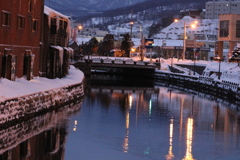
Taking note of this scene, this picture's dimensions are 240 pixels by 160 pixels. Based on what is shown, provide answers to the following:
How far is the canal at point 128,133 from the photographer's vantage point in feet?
85.0

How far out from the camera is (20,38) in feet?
135

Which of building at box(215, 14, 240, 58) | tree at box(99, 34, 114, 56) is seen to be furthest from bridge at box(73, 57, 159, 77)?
tree at box(99, 34, 114, 56)

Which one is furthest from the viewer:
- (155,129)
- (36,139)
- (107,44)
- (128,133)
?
(107,44)

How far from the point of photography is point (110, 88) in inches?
2724

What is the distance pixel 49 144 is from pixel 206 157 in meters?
8.32

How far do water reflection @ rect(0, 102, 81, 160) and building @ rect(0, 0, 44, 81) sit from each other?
214 inches

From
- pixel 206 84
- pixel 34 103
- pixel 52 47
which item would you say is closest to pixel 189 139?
pixel 34 103

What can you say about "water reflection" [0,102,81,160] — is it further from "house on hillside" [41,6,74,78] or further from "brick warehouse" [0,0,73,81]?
"house on hillside" [41,6,74,78]

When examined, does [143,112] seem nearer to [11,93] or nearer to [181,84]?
[11,93]

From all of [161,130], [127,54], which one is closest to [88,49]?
[127,54]

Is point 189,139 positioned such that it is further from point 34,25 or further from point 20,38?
point 34,25

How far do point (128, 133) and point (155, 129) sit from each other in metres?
2.66

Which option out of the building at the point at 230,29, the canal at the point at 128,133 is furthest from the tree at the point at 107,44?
the canal at the point at 128,133

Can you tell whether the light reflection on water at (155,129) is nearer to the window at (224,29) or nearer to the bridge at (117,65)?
the bridge at (117,65)
